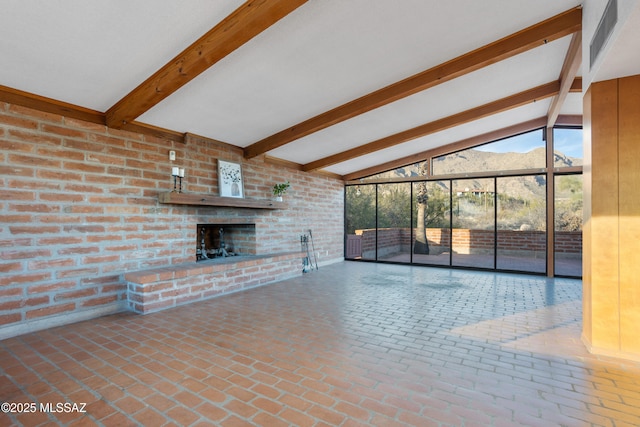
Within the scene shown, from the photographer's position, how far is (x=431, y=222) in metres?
8.70

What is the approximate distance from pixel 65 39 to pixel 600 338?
17.6 feet

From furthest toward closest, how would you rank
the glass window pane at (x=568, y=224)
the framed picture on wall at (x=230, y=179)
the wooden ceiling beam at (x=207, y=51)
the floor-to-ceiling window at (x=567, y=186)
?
the glass window pane at (x=568, y=224), the floor-to-ceiling window at (x=567, y=186), the framed picture on wall at (x=230, y=179), the wooden ceiling beam at (x=207, y=51)

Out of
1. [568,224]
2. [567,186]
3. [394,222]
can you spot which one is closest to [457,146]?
[567,186]

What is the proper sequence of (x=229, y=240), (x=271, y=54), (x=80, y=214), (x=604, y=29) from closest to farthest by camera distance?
(x=604, y=29) → (x=271, y=54) → (x=80, y=214) → (x=229, y=240)

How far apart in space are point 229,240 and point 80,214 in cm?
298

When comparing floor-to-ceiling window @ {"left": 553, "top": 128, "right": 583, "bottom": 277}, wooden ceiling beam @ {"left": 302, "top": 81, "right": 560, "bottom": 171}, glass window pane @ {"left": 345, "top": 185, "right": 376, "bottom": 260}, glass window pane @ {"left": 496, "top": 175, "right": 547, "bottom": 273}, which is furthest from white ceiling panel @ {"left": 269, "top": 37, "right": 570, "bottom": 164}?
glass window pane @ {"left": 496, "top": 175, "right": 547, "bottom": 273}

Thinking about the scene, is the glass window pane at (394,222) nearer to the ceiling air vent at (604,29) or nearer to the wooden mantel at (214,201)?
the wooden mantel at (214,201)

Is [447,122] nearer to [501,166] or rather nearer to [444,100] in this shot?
[444,100]

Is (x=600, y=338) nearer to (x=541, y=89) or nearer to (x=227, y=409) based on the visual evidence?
(x=227, y=409)

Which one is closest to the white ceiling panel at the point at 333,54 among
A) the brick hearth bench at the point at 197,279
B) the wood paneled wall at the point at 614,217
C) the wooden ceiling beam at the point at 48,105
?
the wooden ceiling beam at the point at 48,105

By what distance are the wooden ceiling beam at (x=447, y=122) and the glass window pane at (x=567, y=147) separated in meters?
1.98

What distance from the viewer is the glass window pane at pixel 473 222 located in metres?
7.61

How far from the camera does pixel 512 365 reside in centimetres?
266

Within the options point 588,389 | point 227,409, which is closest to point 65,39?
point 227,409
